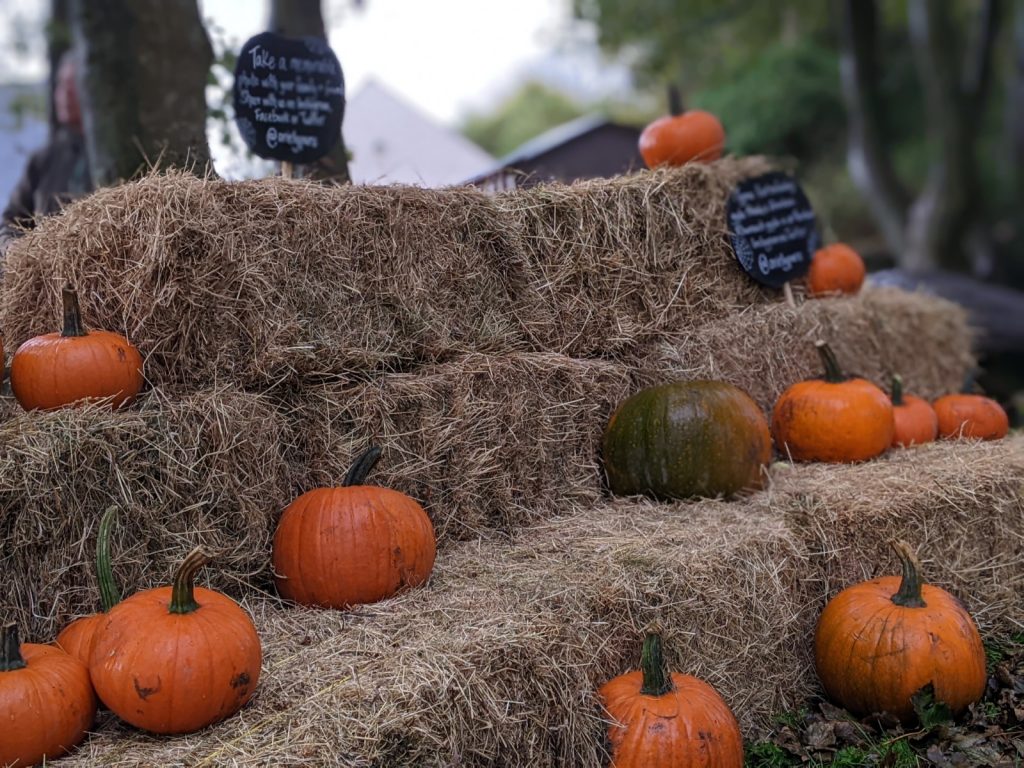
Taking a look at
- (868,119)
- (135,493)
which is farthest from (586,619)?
(868,119)

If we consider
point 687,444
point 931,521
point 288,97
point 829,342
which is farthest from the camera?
point 829,342

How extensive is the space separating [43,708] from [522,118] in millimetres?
60597

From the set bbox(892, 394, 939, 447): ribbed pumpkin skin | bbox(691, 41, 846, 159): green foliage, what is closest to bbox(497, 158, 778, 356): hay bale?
bbox(892, 394, 939, 447): ribbed pumpkin skin

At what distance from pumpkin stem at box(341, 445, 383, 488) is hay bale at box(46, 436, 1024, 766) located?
0.42 metres

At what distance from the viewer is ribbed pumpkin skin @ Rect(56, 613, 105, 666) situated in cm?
265

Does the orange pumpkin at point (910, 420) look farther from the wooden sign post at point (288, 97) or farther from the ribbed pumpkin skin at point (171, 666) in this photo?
the ribbed pumpkin skin at point (171, 666)

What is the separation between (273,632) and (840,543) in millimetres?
2105

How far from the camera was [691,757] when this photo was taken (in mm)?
2799

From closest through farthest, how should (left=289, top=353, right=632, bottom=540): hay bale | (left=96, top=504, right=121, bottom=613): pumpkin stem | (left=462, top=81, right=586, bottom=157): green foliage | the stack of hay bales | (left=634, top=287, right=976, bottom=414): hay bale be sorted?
(left=96, top=504, right=121, bottom=613): pumpkin stem
the stack of hay bales
(left=289, top=353, right=632, bottom=540): hay bale
(left=634, top=287, right=976, bottom=414): hay bale
(left=462, top=81, right=586, bottom=157): green foliage

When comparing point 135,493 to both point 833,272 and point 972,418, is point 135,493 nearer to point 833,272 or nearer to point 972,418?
point 833,272

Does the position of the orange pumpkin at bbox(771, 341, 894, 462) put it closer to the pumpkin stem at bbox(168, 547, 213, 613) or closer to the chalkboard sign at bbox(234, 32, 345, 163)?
the chalkboard sign at bbox(234, 32, 345, 163)

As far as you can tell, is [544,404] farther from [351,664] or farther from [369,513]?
[351,664]

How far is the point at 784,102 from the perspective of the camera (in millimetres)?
19234

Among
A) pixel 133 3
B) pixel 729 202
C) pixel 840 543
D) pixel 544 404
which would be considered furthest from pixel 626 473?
pixel 133 3
